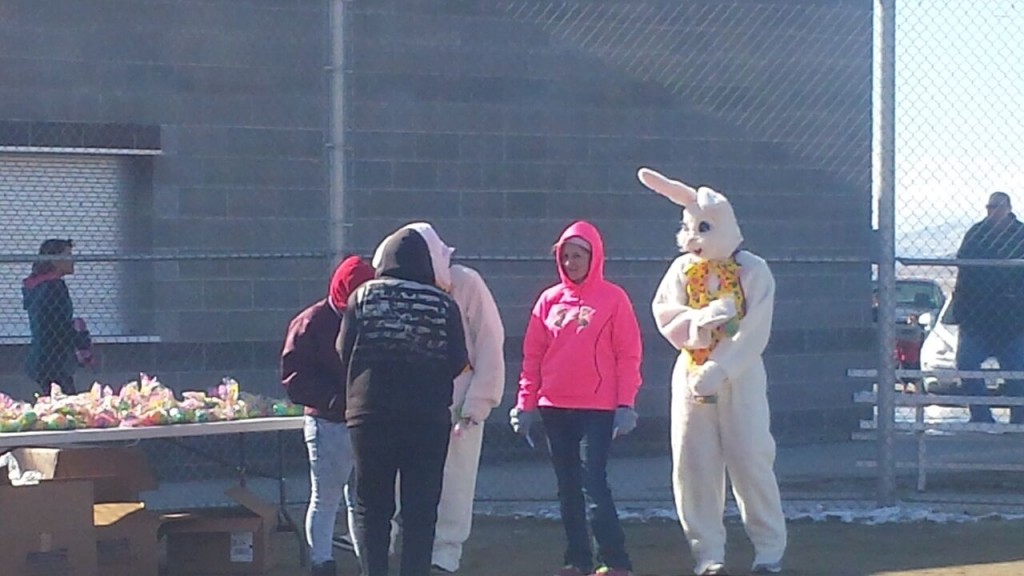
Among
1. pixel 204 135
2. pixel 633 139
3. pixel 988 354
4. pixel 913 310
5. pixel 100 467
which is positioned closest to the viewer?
pixel 100 467

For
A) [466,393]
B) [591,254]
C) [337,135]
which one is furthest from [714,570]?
[337,135]

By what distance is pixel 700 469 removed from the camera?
27.0 feet

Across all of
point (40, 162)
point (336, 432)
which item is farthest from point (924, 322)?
point (336, 432)

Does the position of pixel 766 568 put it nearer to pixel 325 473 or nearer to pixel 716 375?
pixel 716 375

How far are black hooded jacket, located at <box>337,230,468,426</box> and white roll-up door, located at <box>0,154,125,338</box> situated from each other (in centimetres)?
474

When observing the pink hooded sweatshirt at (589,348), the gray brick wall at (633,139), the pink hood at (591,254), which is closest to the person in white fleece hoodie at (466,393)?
the pink hooded sweatshirt at (589,348)

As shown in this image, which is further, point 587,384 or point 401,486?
point 587,384

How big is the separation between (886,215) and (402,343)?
4055mm

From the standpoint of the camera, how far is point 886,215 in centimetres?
1005

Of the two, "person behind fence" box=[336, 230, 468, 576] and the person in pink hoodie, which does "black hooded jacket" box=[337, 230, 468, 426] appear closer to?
"person behind fence" box=[336, 230, 468, 576]

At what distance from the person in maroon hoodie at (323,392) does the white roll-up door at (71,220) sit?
388cm

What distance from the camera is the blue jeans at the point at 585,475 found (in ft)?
26.4

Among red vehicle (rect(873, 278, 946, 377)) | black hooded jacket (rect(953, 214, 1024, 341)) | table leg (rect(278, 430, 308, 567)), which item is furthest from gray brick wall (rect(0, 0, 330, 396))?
red vehicle (rect(873, 278, 946, 377))

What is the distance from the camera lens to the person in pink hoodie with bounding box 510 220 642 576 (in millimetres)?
8055
